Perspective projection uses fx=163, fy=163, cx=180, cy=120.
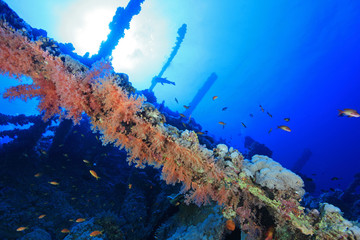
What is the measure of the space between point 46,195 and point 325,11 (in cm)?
8195

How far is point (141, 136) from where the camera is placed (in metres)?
2.85

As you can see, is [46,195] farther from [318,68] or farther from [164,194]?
[318,68]

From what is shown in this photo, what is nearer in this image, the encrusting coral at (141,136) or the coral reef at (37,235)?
the encrusting coral at (141,136)

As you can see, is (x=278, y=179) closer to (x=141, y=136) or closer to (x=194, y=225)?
(x=194, y=225)

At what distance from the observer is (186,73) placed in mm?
126438

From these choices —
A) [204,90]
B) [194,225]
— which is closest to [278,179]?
[194,225]

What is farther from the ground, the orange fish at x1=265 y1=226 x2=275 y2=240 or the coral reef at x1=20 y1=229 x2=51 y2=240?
the orange fish at x1=265 y1=226 x2=275 y2=240

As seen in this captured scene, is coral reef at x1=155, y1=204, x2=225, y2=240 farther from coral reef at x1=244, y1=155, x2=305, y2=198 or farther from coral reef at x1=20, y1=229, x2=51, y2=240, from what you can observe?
coral reef at x1=20, y1=229, x2=51, y2=240

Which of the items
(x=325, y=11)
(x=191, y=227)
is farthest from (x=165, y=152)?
(x=325, y=11)

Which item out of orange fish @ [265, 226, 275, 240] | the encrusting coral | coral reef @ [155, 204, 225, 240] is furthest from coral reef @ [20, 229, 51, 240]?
orange fish @ [265, 226, 275, 240]

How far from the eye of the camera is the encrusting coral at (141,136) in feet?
8.38

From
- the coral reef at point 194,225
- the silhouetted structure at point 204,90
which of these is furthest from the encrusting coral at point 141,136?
the silhouetted structure at point 204,90

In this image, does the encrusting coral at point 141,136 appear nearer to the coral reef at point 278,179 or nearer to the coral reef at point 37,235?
the coral reef at point 278,179

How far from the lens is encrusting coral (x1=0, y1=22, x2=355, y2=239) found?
8.38 ft
